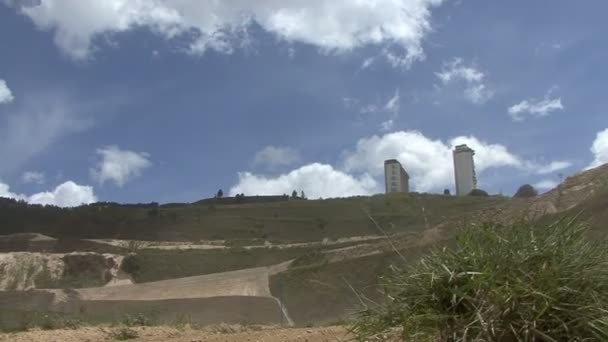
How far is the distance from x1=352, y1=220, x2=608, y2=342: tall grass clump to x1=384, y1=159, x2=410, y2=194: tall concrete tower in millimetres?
82970

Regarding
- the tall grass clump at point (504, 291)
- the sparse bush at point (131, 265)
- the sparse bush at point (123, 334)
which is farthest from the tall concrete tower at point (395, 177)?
the tall grass clump at point (504, 291)

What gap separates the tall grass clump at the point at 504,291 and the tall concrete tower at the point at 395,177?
83.0 metres

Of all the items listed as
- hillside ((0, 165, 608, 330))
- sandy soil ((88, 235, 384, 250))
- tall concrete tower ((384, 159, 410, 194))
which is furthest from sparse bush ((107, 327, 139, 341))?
tall concrete tower ((384, 159, 410, 194))

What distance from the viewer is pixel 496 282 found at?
3982 mm

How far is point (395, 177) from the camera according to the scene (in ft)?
290

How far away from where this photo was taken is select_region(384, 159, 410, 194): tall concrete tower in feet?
287

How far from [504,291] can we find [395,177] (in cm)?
8513

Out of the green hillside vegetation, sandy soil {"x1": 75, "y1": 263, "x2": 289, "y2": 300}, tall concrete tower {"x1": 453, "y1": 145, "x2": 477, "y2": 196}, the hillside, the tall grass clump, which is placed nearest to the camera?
the tall grass clump

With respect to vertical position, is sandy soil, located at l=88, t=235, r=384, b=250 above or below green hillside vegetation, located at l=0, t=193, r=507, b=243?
below

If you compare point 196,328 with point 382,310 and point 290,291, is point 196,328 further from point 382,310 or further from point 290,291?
point 290,291

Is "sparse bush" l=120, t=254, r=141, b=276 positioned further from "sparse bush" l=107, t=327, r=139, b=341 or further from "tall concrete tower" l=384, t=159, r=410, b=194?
"sparse bush" l=107, t=327, r=139, b=341

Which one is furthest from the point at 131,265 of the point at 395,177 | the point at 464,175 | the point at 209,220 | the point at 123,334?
the point at 123,334

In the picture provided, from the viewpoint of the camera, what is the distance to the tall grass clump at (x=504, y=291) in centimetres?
381

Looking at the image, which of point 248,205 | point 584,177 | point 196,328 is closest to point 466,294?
point 196,328
